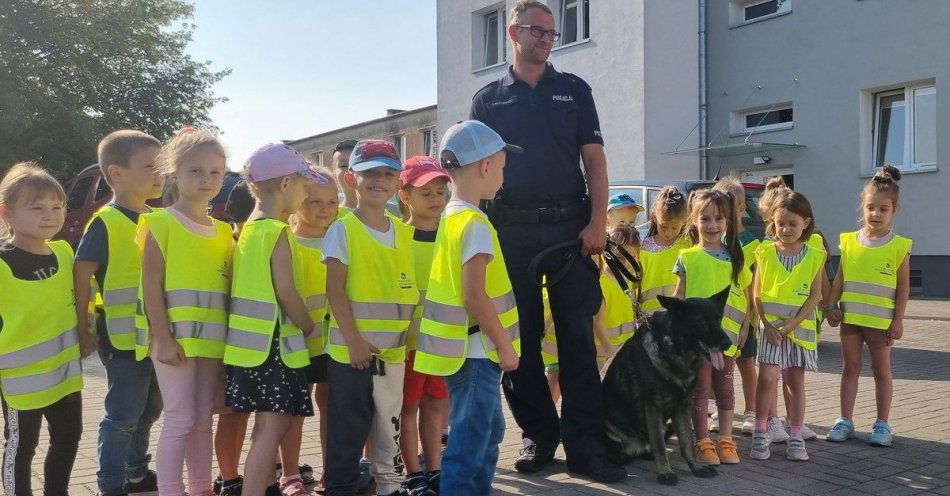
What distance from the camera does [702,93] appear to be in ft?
64.0

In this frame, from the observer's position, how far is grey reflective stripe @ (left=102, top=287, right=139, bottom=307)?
13.4 feet

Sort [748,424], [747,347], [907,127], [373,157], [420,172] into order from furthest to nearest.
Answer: [907,127] < [748,424] < [747,347] < [420,172] < [373,157]

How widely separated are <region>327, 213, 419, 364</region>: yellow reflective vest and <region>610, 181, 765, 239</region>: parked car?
5.91 meters

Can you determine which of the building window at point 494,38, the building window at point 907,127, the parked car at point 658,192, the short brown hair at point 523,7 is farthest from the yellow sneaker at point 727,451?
the building window at point 494,38

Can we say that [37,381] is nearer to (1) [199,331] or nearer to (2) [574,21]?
(1) [199,331]

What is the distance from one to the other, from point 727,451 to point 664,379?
74 centimetres

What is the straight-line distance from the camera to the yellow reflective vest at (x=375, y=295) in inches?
159

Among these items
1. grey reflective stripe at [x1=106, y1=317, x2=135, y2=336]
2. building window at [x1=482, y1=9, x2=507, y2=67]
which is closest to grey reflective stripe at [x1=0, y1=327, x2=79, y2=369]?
grey reflective stripe at [x1=106, y1=317, x2=135, y2=336]

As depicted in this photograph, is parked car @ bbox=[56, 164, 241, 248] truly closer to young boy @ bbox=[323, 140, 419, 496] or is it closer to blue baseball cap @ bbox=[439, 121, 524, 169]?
young boy @ bbox=[323, 140, 419, 496]

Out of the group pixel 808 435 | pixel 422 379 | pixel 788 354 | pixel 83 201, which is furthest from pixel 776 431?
pixel 83 201

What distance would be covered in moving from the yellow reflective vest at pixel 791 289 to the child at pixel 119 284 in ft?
11.9

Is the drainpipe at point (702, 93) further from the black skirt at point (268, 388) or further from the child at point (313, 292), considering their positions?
→ the black skirt at point (268, 388)

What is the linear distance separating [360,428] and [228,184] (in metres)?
9.06

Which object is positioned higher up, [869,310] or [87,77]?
[87,77]
